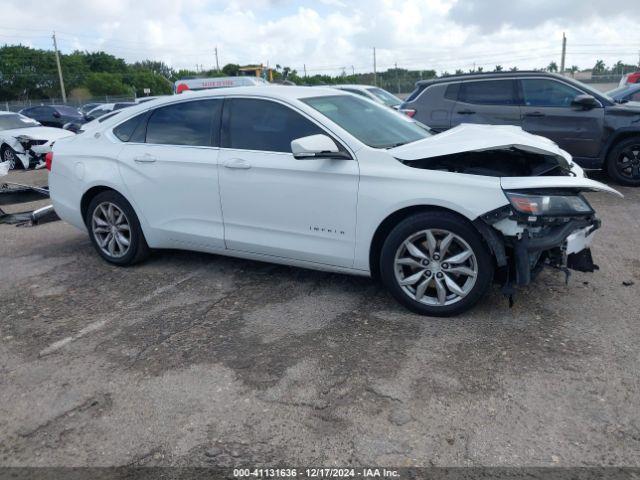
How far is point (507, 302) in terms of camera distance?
13.9 feet

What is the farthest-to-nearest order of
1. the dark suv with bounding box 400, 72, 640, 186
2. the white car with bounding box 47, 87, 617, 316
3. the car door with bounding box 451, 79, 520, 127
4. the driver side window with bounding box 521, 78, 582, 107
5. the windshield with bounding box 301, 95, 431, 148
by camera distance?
the car door with bounding box 451, 79, 520, 127
the driver side window with bounding box 521, 78, 582, 107
the dark suv with bounding box 400, 72, 640, 186
the windshield with bounding box 301, 95, 431, 148
the white car with bounding box 47, 87, 617, 316

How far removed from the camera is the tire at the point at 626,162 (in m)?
8.32

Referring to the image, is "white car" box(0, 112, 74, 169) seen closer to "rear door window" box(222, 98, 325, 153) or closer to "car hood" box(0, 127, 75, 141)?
"car hood" box(0, 127, 75, 141)

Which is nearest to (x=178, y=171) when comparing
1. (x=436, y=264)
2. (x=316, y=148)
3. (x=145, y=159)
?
(x=145, y=159)

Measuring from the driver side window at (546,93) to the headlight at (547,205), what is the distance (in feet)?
17.7

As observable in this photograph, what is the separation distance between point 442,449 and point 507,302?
186cm

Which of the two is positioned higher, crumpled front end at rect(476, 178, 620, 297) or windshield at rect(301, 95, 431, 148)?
windshield at rect(301, 95, 431, 148)

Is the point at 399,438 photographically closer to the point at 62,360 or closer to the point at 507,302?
the point at 507,302

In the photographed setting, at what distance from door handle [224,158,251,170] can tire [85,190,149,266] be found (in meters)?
1.27

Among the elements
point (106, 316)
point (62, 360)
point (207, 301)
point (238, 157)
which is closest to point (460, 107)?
point (238, 157)

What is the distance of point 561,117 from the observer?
8.48m

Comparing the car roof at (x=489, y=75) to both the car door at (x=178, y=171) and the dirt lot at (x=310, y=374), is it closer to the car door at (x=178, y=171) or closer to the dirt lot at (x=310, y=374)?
the dirt lot at (x=310, y=374)

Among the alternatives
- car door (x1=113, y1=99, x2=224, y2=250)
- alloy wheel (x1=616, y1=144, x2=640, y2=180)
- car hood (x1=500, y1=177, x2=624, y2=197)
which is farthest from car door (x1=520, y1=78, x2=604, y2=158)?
car door (x1=113, y1=99, x2=224, y2=250)

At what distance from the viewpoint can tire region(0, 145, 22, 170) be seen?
13.4 m
